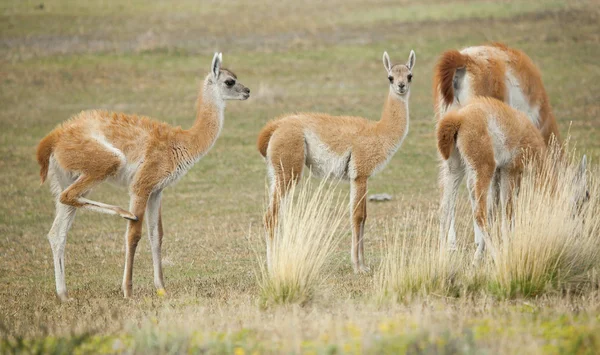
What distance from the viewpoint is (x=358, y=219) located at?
1003 cm

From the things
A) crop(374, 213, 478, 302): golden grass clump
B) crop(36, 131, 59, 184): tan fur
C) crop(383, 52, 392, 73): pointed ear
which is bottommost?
crop(374, 213, 478, 302): golden grass clump

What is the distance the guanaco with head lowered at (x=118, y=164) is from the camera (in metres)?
9.15

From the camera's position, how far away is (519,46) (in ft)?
94.1

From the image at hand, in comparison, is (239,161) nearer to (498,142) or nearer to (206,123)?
Answer: (206,123)

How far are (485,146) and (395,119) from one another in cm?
148

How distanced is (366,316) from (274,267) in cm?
128

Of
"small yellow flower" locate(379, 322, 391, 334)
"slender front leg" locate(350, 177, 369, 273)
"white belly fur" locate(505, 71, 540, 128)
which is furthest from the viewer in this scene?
"white belly fur" locate(505, 71, 540, 128)

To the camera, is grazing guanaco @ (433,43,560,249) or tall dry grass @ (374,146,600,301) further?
grazing guanaco @ (433,43,560,249)

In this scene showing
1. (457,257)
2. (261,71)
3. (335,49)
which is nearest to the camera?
(457,257)

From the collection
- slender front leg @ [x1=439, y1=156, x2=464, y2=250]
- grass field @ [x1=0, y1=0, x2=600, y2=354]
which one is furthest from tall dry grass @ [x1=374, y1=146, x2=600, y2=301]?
slender front leg @ [x1=439, y1=156, x2=464, y2=250]

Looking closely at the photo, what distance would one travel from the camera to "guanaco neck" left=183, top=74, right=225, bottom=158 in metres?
9.66

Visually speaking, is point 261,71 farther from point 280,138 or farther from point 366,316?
point 366,316

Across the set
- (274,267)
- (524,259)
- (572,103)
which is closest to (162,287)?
(274,267)

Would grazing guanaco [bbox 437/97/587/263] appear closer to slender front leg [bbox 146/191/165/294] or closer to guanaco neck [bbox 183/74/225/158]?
guanaco neck [bbox 183/74/225/158]
